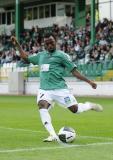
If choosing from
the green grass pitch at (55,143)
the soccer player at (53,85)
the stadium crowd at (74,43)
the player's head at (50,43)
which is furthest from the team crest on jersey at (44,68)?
the stadium crowd at (74,43)

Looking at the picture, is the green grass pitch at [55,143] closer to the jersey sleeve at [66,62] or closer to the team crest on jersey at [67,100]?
the team crest on jersey at [67,100]

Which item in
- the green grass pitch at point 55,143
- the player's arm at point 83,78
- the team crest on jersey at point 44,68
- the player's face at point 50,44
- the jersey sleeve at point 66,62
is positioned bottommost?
the green grass pitch at point 55,143

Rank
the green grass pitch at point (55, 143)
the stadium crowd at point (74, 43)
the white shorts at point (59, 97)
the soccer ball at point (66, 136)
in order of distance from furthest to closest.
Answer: the stadium crowd at point (74, 43) < the white shorts at point (59, 97) < the soccer ball at point (66, 136) < the green grass pitch at point (55, 143)

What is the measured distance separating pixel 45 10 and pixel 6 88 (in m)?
18.8

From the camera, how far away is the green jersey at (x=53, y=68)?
39.9 ft

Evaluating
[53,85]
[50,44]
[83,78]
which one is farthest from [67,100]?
[50,44]

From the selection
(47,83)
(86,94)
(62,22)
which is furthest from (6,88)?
(47,83)

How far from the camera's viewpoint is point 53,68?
40.2 ft

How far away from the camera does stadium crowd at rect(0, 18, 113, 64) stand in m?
39.9

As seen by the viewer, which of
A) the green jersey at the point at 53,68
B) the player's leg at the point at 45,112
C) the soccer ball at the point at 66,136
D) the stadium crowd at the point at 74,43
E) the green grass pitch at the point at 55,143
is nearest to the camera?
the green grass pitch at the point at 55,143

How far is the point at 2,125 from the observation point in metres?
16.6

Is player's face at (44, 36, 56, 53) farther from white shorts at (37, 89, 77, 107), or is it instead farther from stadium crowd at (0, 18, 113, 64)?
stadium crowd at (0, 18, 113, 64)

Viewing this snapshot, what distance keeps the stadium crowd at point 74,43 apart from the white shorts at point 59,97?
2581cm

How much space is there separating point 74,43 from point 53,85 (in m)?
33.8
